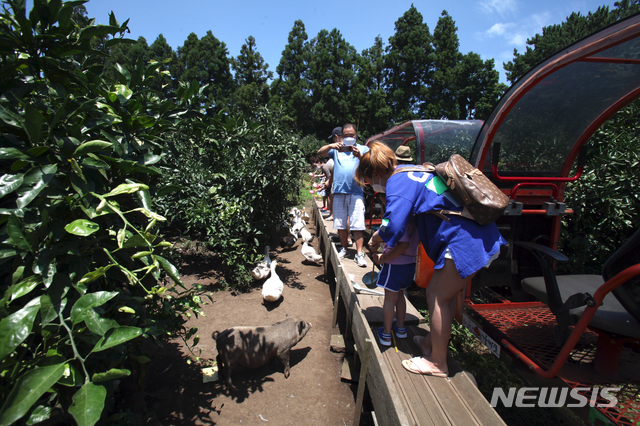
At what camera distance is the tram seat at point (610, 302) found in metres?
1.78

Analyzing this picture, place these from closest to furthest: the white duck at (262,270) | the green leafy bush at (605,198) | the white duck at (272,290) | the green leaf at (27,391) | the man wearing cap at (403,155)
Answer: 1. the green leaf at (27,391)
2. the man wearing cap at (403,155)
3. the green leafy bush at (605,198)
4. the white duck at (272,290)
5. the white duck at (262,270)

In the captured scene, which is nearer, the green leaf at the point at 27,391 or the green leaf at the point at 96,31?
the green leaf at the point at 27,391

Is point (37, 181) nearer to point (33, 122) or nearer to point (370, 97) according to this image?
point (33, 122)

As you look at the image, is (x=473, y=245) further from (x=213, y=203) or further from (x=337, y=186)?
(x=213, y=203)

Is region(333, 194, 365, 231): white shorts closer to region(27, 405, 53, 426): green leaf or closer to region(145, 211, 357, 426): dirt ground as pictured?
region(145, 211, 357, 426): dirt ground

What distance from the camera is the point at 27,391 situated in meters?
0.80

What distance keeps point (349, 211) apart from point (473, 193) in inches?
107

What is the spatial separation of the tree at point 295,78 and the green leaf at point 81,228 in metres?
29.5

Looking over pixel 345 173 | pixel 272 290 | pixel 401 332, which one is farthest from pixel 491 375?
pixel 345 173

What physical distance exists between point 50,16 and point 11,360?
116cm

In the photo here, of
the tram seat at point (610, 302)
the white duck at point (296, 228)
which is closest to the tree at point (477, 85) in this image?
the white duck at point (296, 228)

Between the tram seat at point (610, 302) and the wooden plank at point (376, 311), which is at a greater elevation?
the tram seat at point (610, 302)

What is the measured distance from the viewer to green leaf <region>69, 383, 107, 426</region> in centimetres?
77

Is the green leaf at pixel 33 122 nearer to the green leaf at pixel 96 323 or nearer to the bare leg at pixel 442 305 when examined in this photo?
the green leaf at pixel 96 323
